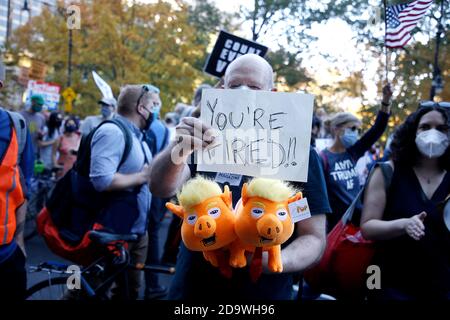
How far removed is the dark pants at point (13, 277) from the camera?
8.86 ft

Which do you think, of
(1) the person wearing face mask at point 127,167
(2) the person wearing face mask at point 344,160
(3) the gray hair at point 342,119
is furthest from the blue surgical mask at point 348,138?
(1) the person wearing face mask at point 127,167

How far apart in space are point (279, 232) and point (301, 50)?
1724cm

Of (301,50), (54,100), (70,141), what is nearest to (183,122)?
(70,141)

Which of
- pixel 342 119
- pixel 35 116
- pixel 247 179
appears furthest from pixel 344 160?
pixel 35 116

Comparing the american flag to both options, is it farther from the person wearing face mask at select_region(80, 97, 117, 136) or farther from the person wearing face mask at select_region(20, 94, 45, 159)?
the person wearing face mask at select_region(20, 94, 45, 159)

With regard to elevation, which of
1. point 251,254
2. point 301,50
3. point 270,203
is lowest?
point 251,254

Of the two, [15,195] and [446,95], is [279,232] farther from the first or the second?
[446,95]

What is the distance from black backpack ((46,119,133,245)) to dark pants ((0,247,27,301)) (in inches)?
40.9

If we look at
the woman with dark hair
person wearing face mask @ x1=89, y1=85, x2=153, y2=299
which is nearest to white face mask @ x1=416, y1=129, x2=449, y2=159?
the woman with dark hair

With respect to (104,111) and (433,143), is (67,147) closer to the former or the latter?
(104,111)

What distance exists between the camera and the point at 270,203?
151cm

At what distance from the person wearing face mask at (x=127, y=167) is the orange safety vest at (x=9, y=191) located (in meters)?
1.13

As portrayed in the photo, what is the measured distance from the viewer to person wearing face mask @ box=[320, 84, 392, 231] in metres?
4.55

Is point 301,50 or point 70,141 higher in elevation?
point 301,50
